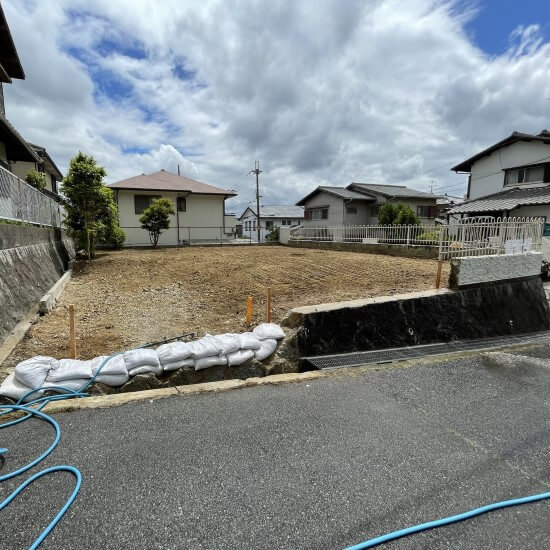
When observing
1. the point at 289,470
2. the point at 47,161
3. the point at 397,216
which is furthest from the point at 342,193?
the point at 289,470

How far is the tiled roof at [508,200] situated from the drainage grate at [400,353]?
46.5ft

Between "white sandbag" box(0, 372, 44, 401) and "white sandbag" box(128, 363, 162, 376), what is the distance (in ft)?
2.30

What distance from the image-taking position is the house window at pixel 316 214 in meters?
29.5

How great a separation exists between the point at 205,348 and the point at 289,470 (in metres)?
1.63

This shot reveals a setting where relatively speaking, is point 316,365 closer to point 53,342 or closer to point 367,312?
point 367,312

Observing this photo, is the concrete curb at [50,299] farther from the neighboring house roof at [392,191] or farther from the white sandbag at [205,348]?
the neighboring house roof at [392,191]

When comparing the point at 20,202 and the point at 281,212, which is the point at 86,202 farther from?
the point at 281,212

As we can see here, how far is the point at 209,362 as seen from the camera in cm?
342

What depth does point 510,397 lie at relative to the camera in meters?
3.27

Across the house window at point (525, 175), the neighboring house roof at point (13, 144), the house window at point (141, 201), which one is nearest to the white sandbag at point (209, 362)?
the neighboring house roof at point (13, 144)

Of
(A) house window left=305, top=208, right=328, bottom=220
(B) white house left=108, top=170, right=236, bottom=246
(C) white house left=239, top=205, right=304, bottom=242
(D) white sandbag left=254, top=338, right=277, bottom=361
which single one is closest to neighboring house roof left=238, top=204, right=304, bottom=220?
(C) white house left=239, top=205, right=304, bottom=242

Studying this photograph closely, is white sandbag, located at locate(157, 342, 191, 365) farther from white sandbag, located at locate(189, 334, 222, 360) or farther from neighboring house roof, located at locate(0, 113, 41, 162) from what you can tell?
neighboring house roof, located at locate(0, 113, 41, 162)

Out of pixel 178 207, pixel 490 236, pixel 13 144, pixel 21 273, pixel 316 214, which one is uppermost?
pixel 13 144

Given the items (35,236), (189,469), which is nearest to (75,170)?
(35,236)
